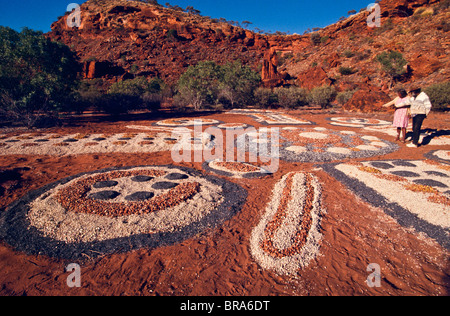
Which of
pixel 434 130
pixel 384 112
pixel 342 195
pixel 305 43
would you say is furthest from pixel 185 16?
pixel 342 195

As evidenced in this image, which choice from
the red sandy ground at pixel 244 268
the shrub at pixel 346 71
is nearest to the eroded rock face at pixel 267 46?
the shrub at pixel 346 71

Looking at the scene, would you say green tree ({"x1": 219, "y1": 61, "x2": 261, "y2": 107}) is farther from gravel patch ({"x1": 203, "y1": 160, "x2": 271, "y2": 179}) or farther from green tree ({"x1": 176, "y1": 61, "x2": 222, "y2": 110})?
gravel patch ({"x1": 203, "y1": 160, "x2": 271, "y2": 179})

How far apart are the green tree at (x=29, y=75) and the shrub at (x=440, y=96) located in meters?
27.5

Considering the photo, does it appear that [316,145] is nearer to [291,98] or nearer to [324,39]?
[291,98]

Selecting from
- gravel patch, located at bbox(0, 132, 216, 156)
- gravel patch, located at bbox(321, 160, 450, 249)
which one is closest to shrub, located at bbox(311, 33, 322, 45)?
gravel patch, located at bbox(0, 132, 216, 156)

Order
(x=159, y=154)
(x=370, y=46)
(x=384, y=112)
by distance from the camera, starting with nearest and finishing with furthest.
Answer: (x=159, y=154) → (x=384, y=112) → (x=370, y=46)

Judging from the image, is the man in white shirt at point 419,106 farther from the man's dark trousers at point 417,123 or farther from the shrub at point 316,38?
the shrub at point 316,38

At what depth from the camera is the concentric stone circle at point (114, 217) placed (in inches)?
140

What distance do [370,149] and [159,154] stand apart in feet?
28.6

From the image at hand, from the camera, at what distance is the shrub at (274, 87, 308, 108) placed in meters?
25.6

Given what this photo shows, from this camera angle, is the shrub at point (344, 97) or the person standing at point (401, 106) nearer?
the person standing at point (401, 106)

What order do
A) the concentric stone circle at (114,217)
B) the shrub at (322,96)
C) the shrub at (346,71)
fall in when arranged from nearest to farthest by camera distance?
the concentric stone circle at (114,217)
the shrub at (322,96)
the shrub at (346,71)

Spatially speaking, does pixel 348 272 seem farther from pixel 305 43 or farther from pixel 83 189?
pixel 305 43
